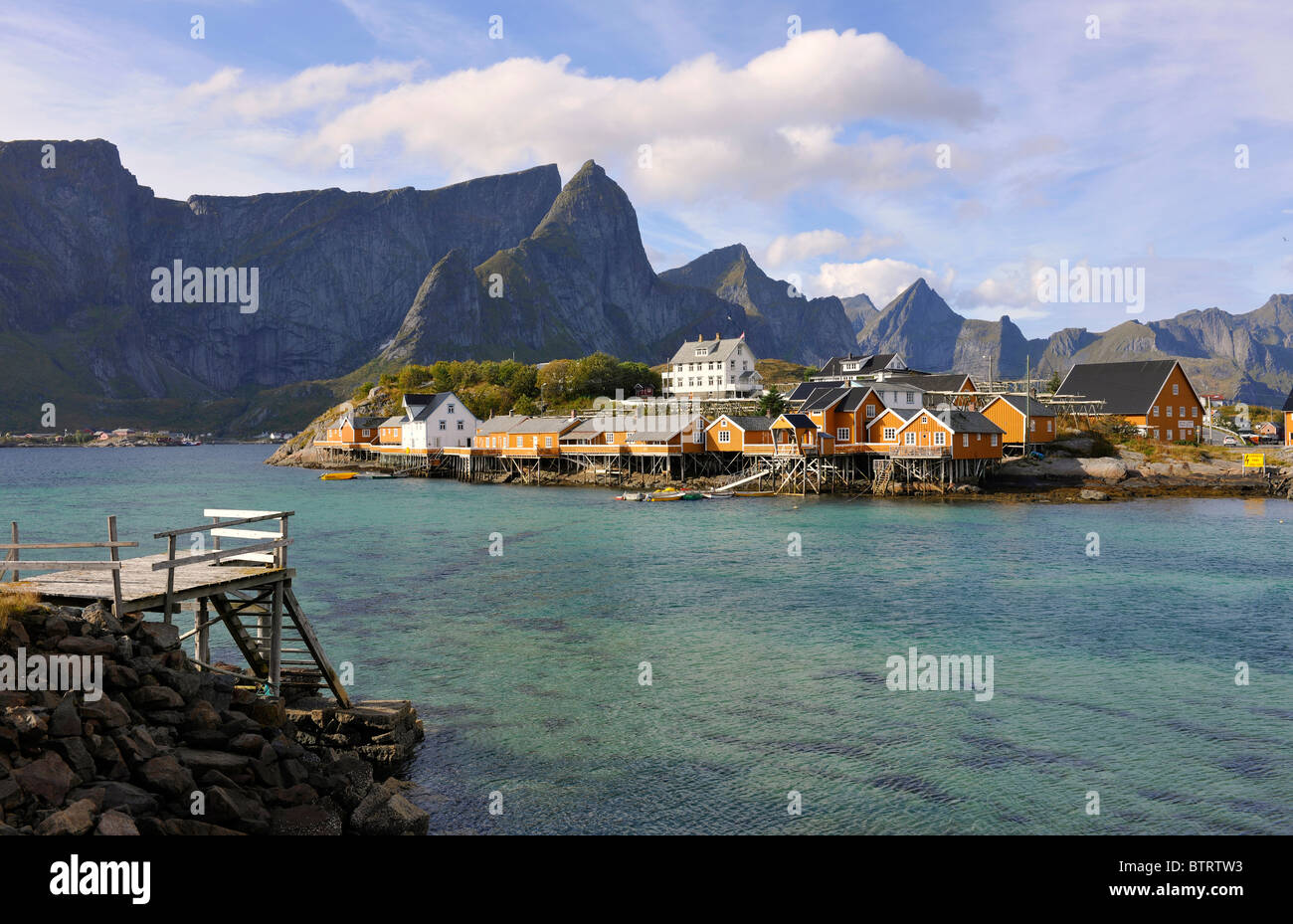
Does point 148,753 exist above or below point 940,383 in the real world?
below

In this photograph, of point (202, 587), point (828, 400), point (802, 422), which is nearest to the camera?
point (202, 587)

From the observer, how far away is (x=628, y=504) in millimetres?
67188

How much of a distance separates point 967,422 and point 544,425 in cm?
4870

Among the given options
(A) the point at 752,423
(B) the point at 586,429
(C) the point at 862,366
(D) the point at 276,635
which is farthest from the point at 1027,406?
(D) the point at 276,635

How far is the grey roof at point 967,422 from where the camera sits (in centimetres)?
6988

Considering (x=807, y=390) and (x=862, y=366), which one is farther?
(x=862, y=366)

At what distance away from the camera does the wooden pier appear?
13.9 m

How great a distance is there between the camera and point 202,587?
15.1 m

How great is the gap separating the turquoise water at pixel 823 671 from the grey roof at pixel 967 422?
20983 millimetres

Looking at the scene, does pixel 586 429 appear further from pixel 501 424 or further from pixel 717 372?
pixel 717 372

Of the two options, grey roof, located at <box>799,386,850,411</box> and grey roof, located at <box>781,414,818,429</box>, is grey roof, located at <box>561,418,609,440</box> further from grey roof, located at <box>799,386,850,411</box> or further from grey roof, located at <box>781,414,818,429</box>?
grey roof, located at <box>799,386,850,411</box>

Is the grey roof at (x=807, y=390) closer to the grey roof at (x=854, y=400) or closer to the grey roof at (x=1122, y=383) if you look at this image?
the grey roof at (x=854, y=400)

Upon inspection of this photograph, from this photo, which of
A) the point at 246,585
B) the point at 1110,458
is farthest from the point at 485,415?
the point at 246,585
